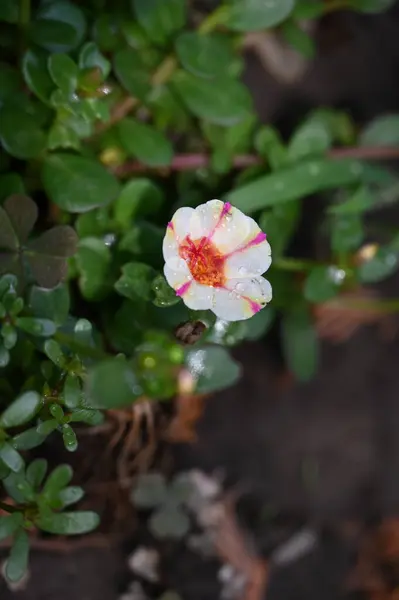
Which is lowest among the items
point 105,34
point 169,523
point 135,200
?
point 169,523

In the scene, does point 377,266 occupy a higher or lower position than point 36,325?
lower

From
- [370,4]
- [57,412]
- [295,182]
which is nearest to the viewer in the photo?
[57,412]

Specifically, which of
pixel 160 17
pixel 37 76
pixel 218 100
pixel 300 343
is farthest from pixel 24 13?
pixel 300 343

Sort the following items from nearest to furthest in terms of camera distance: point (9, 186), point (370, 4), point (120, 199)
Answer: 1. point (9, 186)
2. point (120, 199)
3. point (370, 4)

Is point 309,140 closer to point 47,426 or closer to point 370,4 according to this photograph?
point 370,4

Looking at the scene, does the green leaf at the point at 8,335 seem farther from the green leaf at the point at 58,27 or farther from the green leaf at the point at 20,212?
the green leaf at the point at 58,27

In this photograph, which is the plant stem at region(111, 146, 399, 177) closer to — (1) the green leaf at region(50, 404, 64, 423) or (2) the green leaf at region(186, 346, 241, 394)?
(2) the green leaf at region(186, 346, 241, 394)
